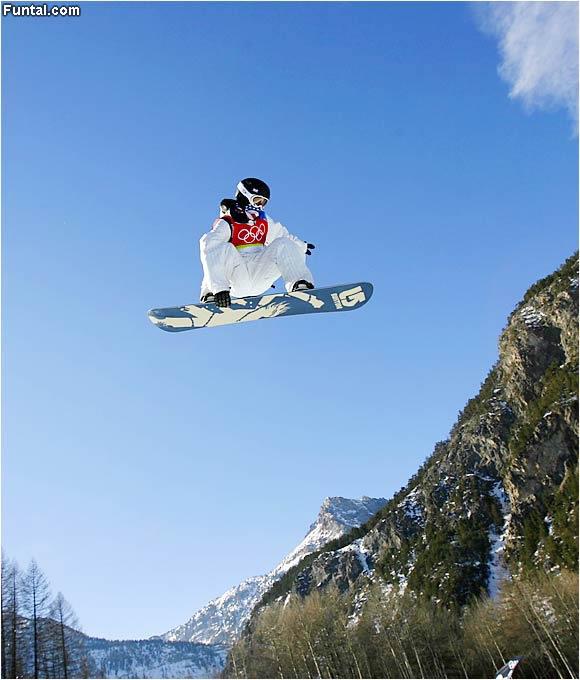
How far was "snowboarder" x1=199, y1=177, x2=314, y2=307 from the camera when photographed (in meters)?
7.49

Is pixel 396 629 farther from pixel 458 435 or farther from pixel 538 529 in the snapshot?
pixel 458 435

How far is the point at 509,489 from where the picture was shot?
97.6 m

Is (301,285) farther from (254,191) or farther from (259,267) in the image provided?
(254,191)

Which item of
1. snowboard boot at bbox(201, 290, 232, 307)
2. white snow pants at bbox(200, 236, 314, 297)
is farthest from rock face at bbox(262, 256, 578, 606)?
snowboard boot at bbox(201, 290, 232, 307)

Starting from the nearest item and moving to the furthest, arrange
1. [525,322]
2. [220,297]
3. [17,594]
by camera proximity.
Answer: [220,297], [17,594], [525,322]

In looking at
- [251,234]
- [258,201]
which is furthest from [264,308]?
[258,201]

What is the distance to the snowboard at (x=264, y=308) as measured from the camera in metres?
7.90

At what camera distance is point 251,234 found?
7.78 m

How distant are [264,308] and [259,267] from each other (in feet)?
1.83

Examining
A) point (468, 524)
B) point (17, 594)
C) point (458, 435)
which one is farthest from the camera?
point (458, 435)

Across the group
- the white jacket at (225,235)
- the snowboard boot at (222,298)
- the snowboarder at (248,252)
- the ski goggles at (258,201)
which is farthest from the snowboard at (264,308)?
the ski goggles at (258,201)

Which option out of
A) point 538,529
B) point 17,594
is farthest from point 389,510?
point 17,594

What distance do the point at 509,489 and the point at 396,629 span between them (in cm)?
5761

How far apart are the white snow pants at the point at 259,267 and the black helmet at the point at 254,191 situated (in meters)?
0.57
